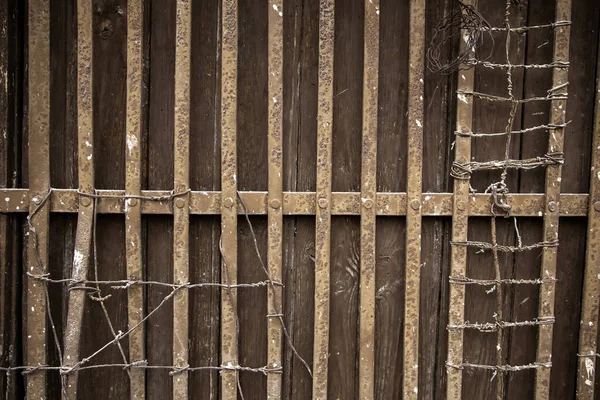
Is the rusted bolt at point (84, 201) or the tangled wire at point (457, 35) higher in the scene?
the tangled wire at point (457, 35)

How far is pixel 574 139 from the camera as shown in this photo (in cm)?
173

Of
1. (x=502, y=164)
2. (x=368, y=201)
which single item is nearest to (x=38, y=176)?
(x=368, y=201)

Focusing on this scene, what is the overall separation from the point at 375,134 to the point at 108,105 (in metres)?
0.98

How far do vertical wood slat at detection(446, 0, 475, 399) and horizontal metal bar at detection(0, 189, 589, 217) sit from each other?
0.04m

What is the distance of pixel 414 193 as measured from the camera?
160cm

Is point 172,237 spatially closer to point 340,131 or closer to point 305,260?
point 305,260

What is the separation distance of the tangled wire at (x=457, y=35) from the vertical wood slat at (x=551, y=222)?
0.28 meters

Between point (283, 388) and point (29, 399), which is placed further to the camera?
point (283, 388)

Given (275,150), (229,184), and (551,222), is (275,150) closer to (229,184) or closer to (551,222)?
(229,184)

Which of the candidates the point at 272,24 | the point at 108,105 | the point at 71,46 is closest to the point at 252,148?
the point at 272,24

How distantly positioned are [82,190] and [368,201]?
3.25 feet

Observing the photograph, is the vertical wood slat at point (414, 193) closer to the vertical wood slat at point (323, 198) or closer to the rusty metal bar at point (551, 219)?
the vertical wood slat at point (323, 198)

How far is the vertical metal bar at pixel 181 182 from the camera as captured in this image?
154 centimetres

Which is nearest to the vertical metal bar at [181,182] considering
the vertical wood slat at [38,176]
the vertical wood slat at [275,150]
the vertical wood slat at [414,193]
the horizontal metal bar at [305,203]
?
the horizontal metal bar at [305,203]
